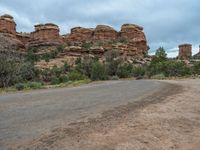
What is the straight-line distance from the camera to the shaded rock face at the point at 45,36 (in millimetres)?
86938

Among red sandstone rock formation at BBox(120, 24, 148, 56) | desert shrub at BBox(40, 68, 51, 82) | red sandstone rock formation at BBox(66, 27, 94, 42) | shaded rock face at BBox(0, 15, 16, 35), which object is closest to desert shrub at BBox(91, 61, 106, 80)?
desert shrub at BBox(40, 68, 51, 82)

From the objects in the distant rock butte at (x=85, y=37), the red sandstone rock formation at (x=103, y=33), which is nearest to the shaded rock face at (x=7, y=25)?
the distant rock butte at (x=85, y=37)

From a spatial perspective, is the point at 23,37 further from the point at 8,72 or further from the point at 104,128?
the point at 104,128

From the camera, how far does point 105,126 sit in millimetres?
6648

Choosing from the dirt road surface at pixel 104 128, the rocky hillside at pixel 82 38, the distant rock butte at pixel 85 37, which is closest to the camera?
the dirt road surface at pixel 104 128

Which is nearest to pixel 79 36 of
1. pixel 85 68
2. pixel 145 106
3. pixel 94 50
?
pixel 94 50

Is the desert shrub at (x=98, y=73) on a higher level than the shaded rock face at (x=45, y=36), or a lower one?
lower

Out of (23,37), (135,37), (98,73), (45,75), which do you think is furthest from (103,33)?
(98,73)

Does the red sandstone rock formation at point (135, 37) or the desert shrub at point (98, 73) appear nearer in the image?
the desert shrub at point (98, 73)

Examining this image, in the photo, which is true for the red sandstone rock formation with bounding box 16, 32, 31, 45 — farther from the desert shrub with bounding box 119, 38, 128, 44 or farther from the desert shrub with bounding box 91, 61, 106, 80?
the desert shrub with bounding box 91, 61, 106, 80

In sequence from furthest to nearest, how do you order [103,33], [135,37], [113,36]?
[113,36], [135,37], [103,33]

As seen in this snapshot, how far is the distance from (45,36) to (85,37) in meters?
12.7

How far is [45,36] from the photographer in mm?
88625

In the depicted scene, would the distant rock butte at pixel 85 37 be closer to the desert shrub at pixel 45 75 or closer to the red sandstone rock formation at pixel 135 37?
the red sandstone rock formation at pixel 135 37
